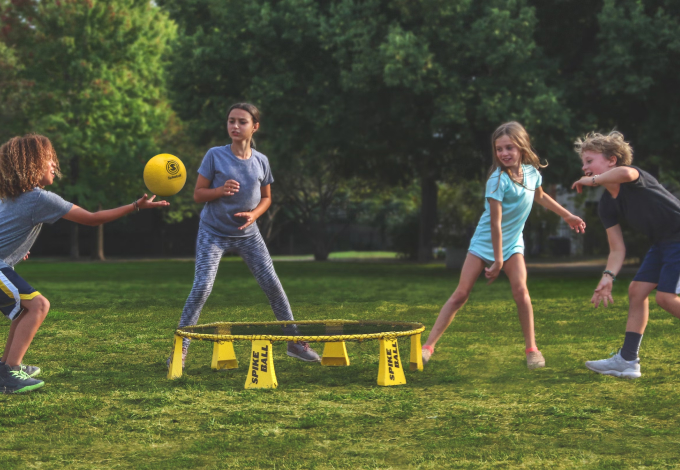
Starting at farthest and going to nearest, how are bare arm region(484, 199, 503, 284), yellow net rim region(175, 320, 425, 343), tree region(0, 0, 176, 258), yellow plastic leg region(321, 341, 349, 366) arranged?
tree region(0, 0, 176, 258), yellow plastic leg region(321, 341, 349, 366), bare arm region(484, 199, 503, 284), yellow net rim region(175, 320, 425, 343)

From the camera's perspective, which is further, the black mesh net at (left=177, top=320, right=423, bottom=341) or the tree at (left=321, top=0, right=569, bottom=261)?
the tree at (left=321, top=0, right=569, bottom=261)

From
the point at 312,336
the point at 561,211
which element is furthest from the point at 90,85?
the point at 312,336

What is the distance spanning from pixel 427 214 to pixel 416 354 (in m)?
23.6

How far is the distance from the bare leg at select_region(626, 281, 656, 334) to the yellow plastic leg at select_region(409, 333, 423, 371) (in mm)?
1611

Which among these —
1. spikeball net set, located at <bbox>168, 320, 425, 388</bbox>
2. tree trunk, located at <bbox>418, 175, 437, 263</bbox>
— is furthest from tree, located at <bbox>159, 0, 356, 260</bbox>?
spikeball net set, located at <bbox>168, 320, 425, 388</bbox>

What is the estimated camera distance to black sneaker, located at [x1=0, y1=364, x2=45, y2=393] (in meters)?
5.75

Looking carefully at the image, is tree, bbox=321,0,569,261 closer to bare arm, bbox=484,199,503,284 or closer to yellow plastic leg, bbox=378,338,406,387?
bare arm, bbox=484,199,503,284

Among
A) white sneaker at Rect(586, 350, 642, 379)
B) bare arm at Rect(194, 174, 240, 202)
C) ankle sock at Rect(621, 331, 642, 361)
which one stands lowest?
white sneaker at Rect(586, 350, 642, 379)

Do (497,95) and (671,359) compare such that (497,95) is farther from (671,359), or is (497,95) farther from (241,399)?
(241,399)

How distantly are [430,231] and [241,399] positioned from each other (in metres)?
25.4

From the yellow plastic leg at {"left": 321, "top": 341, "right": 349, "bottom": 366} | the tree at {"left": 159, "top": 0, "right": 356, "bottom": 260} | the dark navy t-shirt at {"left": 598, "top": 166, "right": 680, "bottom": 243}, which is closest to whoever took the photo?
the dark navy t-shirt at {"left": 598, "top": 166, "right": 680, "bottom": 243}

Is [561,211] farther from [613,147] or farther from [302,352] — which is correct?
[302,352]

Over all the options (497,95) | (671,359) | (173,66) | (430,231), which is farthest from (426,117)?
(671,359)

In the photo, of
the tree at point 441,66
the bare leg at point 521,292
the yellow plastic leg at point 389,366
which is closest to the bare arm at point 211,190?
the yellow plastic leg at point 389,366
